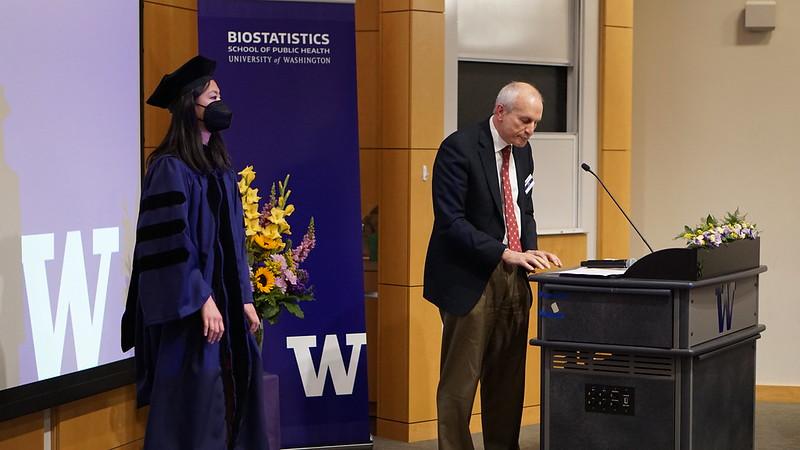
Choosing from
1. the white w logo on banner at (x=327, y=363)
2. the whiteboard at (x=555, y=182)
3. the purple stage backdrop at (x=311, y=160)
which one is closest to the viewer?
the purple stage backdrop at (x=311, y=160)

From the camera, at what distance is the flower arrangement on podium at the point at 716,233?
4.27 m

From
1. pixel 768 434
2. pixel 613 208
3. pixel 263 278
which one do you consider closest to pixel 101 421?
pixel 263 278

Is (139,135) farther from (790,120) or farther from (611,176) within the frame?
(790,120)

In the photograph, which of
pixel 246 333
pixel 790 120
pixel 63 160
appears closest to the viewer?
pixel 246 333

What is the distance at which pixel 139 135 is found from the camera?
194 inches

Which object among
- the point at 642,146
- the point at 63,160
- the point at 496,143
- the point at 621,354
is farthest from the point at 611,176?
the point at 63,160

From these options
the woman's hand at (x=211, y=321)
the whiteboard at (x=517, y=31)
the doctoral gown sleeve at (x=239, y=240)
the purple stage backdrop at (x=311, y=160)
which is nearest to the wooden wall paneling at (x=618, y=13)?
the whiteboard at (x=517, y=31)

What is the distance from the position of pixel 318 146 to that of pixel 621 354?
188cm

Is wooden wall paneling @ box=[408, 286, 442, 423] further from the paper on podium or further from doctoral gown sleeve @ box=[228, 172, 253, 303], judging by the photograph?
doctoral gown sleeve @ box=[228, 172, 253, 303]

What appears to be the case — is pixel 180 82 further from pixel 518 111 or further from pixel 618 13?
pixel 618 13

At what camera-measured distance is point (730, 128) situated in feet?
23.3

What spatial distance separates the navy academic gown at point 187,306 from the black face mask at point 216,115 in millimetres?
171

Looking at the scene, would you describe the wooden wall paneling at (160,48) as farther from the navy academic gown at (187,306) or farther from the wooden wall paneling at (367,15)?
the navy academic gown at (187,306)

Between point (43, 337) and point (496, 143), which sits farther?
point (496, 143)
